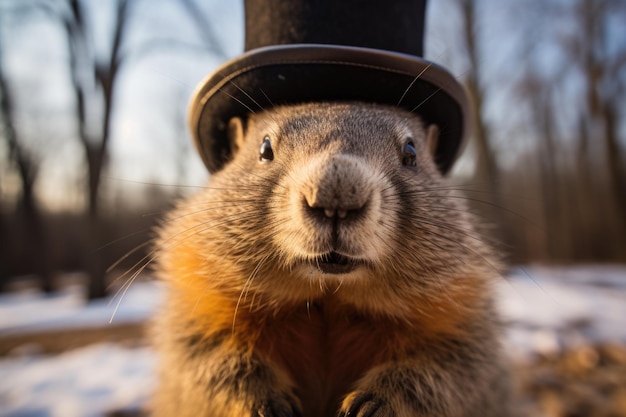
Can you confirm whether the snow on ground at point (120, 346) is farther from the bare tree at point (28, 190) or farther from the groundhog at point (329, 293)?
the bare tree at point (28, 190)

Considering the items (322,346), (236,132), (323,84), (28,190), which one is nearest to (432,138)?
(323,84)

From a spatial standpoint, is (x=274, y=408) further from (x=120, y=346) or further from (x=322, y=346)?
(x=120, y=346)

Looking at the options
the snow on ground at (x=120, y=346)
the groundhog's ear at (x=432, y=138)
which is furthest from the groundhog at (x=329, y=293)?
the snow on ground at (x=120, y=346)

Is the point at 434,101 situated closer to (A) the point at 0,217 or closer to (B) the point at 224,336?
(B) the point at 224,336

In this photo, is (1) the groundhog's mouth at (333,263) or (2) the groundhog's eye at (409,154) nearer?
(1) the groundhog's mouth at (333,263)

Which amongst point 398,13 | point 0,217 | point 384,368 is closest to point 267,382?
point 384,368
